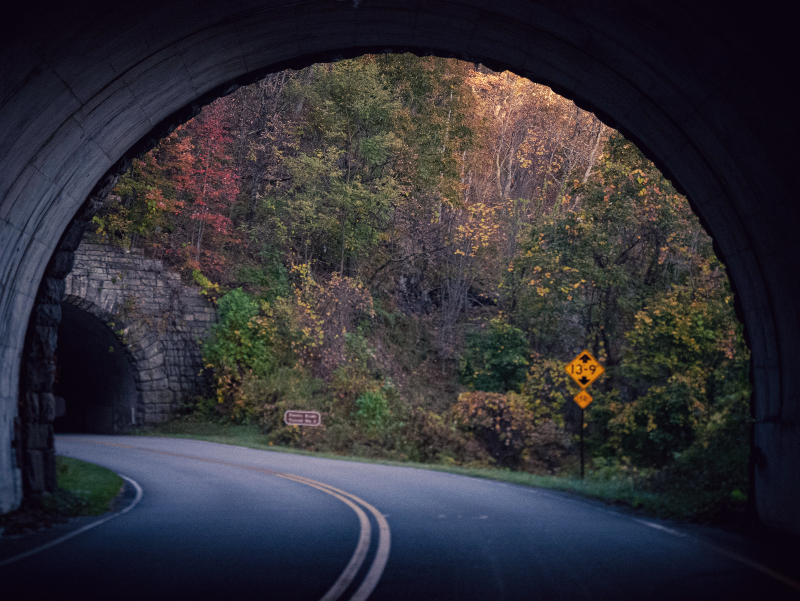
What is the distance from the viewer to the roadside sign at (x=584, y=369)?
18344 mm

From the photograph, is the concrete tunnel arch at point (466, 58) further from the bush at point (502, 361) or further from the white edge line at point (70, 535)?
the bush at point (502, 361)

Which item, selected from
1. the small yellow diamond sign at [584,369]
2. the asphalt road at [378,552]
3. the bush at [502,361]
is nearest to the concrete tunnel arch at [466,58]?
the asphalt road at [378,552]

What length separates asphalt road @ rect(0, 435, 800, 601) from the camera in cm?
597

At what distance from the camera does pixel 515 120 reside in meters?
39.3

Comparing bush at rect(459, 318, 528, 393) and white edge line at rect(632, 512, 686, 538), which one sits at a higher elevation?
bush at rect(459, 318, 528, 393)

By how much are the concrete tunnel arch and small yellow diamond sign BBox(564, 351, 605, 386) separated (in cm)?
875

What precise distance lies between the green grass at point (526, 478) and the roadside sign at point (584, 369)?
2362mm

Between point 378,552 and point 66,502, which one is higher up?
point 378,552

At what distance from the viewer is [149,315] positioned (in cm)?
2698

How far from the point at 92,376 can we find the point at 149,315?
5062 mm

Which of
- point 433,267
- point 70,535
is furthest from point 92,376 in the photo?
point 70,535

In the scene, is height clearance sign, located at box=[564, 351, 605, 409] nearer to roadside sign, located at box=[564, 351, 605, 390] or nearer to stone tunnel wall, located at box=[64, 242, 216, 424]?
roadside sign, located at box=[564, 351, 605, 390]

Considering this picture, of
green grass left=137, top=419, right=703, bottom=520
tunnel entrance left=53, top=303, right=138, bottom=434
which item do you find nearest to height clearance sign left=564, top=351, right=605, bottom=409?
green grass left=137, top=419, right=703, bottom=520

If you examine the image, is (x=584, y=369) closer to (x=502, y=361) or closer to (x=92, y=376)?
(x=502, y=361)
